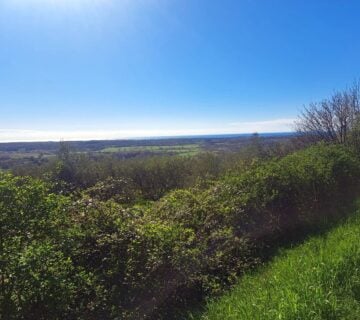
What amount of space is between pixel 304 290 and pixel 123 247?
8.77ft

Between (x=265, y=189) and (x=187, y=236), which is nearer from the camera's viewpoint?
(x=187, y=236)

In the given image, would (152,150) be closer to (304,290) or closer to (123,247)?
(123,247)

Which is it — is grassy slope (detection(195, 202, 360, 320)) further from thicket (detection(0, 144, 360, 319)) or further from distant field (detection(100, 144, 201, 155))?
distant field (detection(100, 144, 201, 155))

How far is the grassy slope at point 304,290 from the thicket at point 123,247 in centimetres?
75

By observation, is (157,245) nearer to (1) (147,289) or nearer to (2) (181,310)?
(1) (147,289)

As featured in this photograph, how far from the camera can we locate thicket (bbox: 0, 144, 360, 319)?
4109 millimetres

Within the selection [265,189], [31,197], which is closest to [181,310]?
[31,197]

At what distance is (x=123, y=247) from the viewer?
559 centimetres

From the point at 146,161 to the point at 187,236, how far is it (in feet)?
86.1

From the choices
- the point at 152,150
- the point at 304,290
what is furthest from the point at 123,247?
the point at 152,150

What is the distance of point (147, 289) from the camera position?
18.7ft

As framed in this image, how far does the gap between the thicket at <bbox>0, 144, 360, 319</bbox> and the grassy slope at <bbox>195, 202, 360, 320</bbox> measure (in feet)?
2.45

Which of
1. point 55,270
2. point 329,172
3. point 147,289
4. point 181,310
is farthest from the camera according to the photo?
point 329,172

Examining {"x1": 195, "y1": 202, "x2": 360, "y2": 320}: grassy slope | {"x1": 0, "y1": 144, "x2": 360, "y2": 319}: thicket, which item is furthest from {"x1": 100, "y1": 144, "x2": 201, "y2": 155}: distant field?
{"x1": 195, "y1": 202, "x2": 360, "y2": 320}: grassy slope
